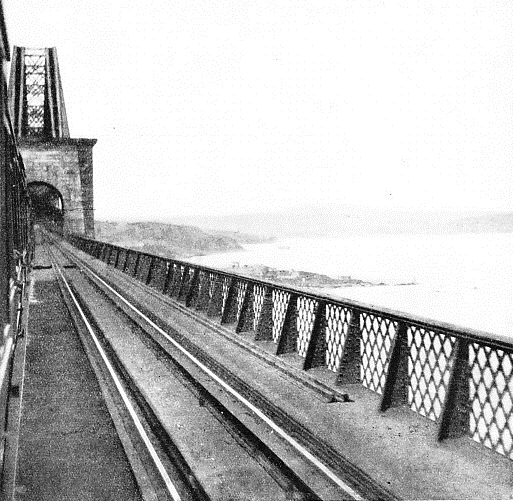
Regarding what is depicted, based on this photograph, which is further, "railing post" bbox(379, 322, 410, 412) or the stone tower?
the stone tower

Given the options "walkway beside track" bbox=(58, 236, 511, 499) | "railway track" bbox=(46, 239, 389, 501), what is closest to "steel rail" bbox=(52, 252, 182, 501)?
"railway track" bbox=(46, 239, 389, 501)

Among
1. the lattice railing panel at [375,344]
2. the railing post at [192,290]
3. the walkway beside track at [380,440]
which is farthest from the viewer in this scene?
the railing post at [192,290]

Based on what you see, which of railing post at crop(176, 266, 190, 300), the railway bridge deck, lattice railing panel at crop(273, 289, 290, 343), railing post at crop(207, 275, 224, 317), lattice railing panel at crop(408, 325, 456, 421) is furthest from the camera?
railing post at crop(176, 266, 190, 300)

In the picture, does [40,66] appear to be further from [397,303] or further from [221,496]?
[221,496]

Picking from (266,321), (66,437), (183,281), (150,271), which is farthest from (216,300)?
(150,271)

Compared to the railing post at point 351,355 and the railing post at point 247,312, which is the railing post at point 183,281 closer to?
the railing post at point 247,312

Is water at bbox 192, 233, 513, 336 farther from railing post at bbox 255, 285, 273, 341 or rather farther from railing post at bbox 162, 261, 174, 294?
railing post at bbox 162, 261, 174, 294

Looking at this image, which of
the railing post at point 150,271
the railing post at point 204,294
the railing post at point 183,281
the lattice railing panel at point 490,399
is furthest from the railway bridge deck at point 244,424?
the railing post at point 150,271

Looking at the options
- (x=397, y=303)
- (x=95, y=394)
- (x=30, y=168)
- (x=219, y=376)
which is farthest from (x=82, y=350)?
(x=30, y=168)
